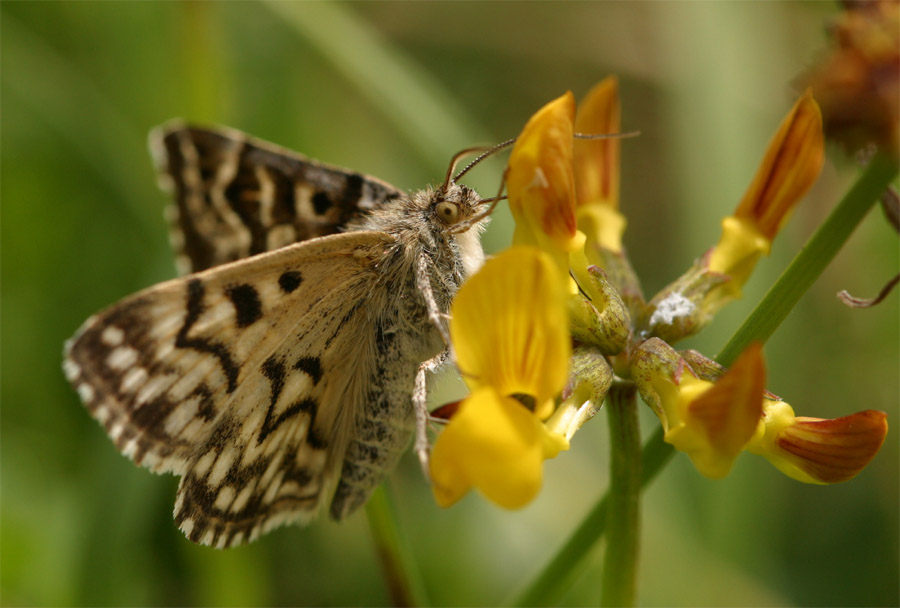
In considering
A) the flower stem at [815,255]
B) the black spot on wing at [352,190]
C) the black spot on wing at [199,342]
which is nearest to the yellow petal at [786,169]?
the flower stem at [815,255]

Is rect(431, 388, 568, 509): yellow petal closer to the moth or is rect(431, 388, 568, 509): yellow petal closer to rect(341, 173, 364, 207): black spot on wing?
the moth

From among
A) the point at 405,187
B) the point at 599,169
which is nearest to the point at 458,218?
the point at 599,169

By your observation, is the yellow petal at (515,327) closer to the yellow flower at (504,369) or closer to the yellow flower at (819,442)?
the yellow flower at (504,369)

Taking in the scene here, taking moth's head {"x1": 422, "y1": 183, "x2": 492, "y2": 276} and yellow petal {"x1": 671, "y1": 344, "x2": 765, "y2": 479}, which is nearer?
yellow petal {"x1": 671, "y1": 344, "x2": 765, "y2": 479}

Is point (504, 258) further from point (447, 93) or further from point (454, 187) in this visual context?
point (447, 93)

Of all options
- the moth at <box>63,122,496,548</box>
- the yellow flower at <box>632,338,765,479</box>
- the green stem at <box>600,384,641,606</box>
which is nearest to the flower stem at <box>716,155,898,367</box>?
the yellow flower at <box>632,338,765,479</box>
